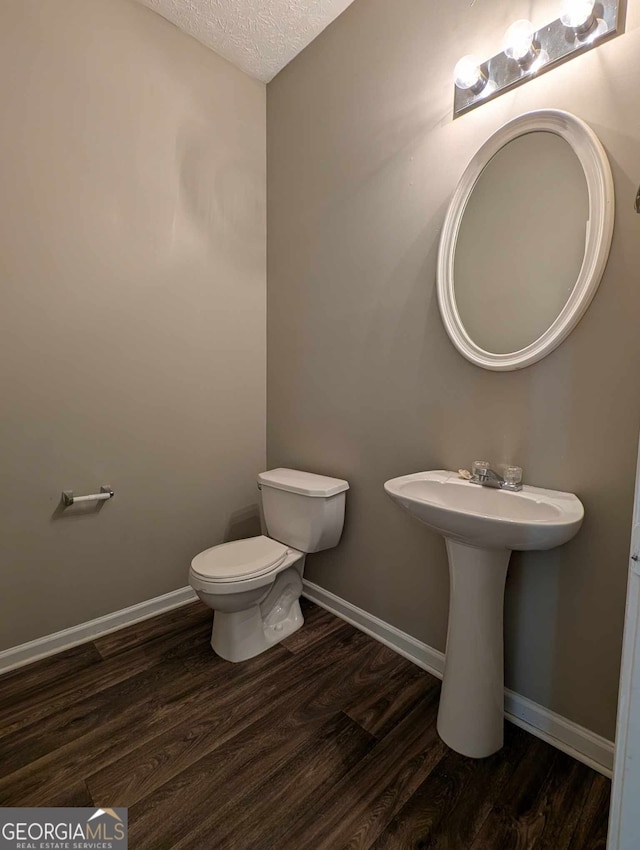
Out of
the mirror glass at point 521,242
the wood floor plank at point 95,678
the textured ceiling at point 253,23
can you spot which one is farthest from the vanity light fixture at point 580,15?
the wood floor plank at point 95,678

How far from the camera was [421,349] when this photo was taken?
1600 millimetres

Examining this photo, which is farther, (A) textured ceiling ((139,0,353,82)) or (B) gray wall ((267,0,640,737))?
(A) textured ceiling ((139,0,353,82))

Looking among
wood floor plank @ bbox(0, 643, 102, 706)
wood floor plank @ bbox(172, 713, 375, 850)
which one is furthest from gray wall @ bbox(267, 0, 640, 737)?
wood floor plank @ bbox(0, 643, 102, 706)

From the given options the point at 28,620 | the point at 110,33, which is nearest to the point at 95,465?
the point at 28,620

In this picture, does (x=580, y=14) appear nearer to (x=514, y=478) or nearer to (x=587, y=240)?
(x=587, y=240)

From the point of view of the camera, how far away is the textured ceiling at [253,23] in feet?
5.73

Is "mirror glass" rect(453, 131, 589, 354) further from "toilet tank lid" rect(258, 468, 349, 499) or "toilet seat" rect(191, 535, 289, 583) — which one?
"toilet seat" rect(191, 535, 289, 583)

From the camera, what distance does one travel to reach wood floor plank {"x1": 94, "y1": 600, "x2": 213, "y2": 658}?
1792mm

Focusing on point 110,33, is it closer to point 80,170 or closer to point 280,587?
point 80,170

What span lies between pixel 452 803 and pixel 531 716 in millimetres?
423

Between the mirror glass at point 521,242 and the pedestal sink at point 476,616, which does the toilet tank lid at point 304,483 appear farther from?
the mirror glass at point 521,242

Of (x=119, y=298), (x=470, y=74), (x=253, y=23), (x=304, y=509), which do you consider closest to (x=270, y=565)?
(x=304, y=509)

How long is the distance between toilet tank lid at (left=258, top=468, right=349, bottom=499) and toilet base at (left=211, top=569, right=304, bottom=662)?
0.42 m

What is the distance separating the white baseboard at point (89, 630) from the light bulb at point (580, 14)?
106 inches
